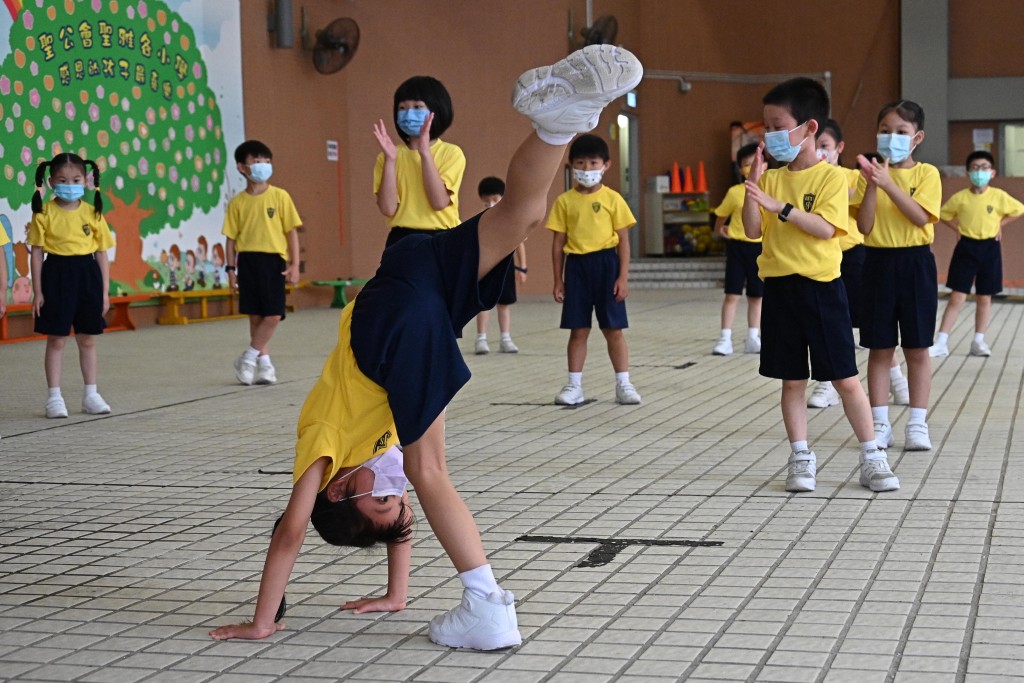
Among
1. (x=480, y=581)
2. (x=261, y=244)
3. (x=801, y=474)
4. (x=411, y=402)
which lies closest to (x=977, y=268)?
(x=261, y=244)

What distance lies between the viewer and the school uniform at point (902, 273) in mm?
5484

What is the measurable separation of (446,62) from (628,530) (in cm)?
1537

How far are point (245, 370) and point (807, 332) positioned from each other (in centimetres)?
476

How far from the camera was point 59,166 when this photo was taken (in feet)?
23.2

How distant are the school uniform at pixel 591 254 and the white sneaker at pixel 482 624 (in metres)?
4.40

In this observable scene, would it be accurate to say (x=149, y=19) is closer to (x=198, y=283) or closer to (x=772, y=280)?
(x=198, y=283)

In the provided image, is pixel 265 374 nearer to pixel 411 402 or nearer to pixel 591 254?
pixel 591 254

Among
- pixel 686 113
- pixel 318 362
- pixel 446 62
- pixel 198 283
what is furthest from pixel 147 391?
pixel 686 113

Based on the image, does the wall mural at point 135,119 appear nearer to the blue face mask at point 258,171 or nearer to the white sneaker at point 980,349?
the blue face mask at point 258,171

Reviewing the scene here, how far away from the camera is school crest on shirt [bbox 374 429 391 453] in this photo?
3.02m

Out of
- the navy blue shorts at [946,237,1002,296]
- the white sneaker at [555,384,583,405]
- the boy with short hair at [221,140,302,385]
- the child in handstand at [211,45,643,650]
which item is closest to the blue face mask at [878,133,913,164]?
the white sneaker at [555,384,583,405]

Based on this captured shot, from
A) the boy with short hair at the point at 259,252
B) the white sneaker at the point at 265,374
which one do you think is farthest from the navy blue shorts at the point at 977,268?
the white sneaker at the point at 265,374

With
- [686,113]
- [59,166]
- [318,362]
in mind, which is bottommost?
[318,362]

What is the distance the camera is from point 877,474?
15.6ft
